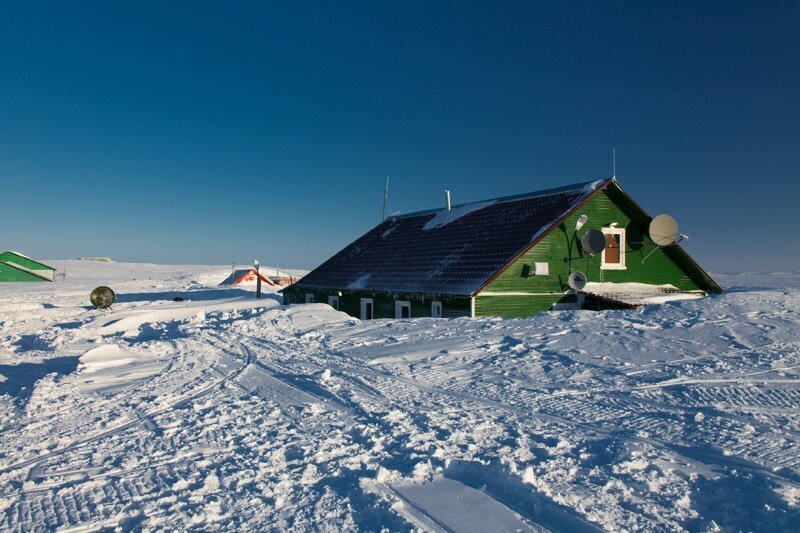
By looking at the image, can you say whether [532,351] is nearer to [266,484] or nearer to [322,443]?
[322,443]

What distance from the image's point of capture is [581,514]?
4.28 metres

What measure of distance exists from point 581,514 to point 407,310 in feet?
52.9

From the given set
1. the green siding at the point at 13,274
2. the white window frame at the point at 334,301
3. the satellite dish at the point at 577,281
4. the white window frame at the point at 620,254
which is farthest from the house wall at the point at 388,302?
the green siding at the point at 13,274

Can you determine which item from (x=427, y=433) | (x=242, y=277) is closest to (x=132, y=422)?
(x=427, y=433)

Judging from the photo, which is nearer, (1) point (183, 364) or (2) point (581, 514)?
(2) point (581, 514)

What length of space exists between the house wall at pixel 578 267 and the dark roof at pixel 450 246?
0.50 meters

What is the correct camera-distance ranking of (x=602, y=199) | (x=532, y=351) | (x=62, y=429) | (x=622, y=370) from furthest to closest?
(x=602, y=199), (x=532, y=351), (x=622, y=370), (x=62, y=429)

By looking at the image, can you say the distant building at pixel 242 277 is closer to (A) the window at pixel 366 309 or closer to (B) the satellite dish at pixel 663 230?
(A) the window at pixel 366 309

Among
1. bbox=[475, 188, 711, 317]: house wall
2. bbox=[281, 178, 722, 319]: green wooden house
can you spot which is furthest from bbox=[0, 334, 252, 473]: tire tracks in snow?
bbox=[475, 188, 711, 317]: house wall

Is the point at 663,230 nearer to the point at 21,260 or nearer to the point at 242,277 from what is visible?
the point at 242,277

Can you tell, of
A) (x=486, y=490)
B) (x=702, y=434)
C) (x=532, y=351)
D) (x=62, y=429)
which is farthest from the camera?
(x=532, y=351)

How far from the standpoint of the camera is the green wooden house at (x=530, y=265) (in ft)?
59.5

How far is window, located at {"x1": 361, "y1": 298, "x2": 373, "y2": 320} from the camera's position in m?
22.4

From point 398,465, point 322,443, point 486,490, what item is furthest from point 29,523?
point 486,490
